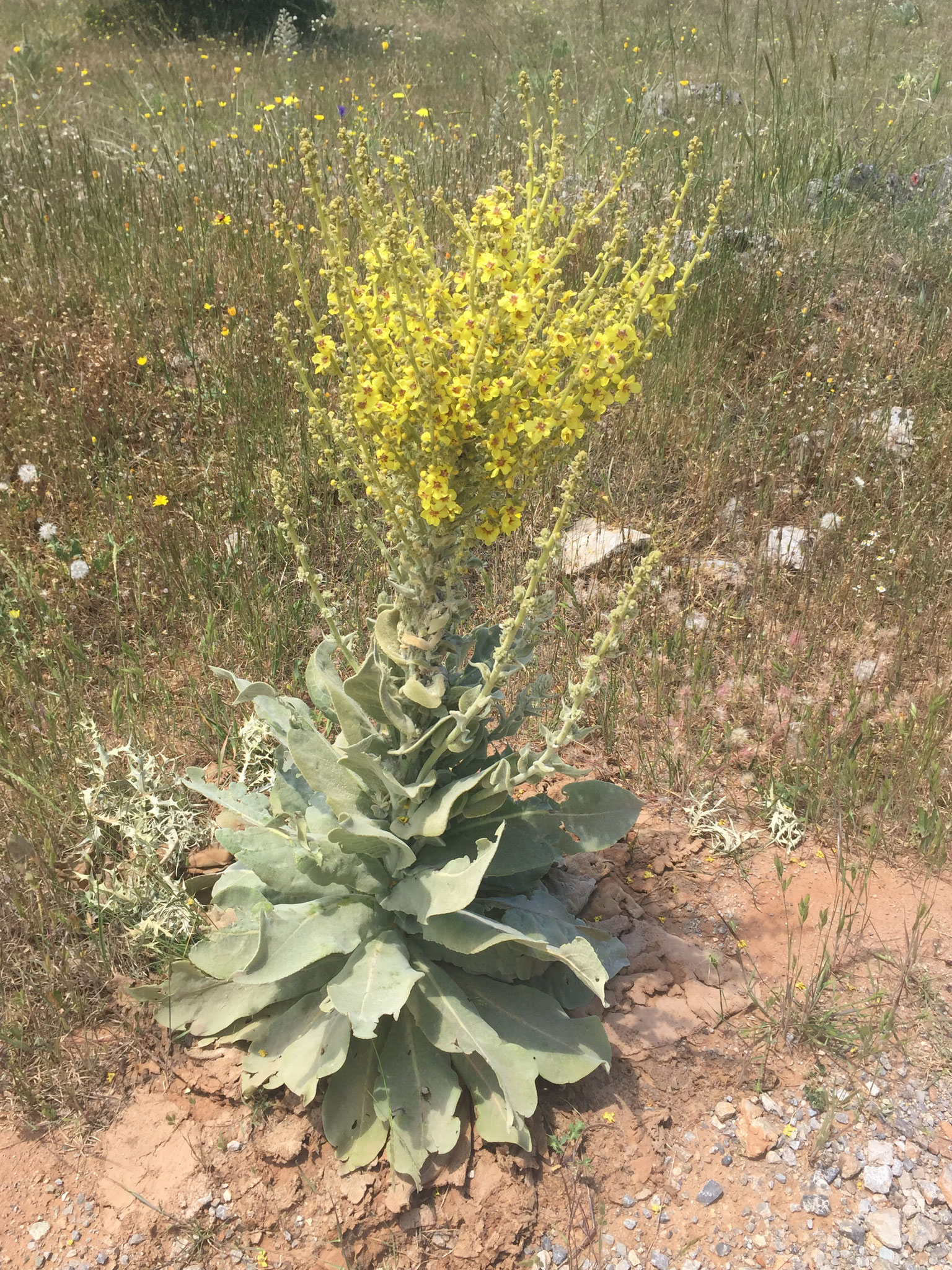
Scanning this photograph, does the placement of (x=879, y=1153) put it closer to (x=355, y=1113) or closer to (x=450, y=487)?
(x=355, y=1113)

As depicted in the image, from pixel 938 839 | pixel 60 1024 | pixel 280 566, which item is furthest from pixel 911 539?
pixel 60 1024

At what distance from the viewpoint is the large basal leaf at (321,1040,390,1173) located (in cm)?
202

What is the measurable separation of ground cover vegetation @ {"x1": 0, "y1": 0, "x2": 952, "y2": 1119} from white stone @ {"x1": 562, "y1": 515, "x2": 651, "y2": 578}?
4.1 inches

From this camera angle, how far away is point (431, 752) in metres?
2.14

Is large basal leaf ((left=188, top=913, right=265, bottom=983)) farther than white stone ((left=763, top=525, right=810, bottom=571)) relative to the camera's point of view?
No

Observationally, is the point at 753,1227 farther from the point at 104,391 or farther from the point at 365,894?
the point at 104,391

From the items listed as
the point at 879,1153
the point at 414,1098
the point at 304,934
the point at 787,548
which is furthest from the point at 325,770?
the point at 787,548

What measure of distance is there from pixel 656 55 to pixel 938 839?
956 centimetres

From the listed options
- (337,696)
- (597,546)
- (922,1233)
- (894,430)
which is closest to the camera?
(922,1233)

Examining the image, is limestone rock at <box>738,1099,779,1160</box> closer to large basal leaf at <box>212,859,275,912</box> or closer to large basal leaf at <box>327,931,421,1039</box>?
large basal leaf at <box>327,931,421,1039</box>

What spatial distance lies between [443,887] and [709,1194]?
938mm

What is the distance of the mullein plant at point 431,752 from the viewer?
5.57 feet

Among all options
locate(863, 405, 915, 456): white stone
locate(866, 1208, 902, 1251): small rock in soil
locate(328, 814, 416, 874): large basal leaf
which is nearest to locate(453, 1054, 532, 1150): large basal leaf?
locate(328, 814, 416, 874): large basal leaf

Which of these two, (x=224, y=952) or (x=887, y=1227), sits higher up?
(x=224, y=952)
